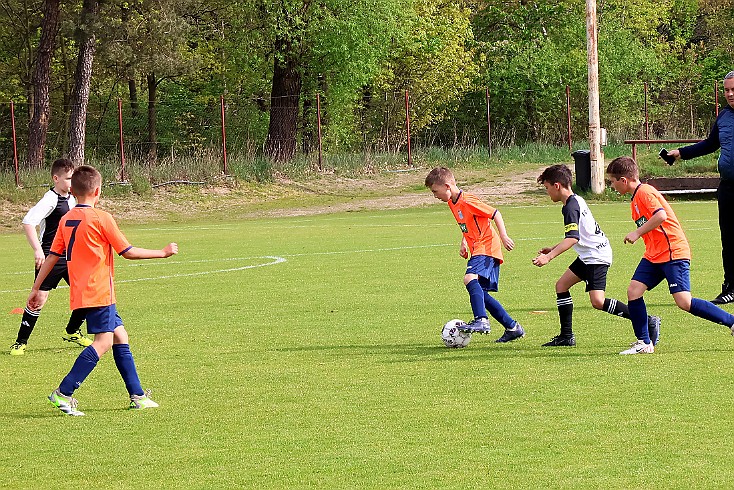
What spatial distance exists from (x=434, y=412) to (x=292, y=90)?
125 ft

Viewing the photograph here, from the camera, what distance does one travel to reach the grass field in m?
6.27

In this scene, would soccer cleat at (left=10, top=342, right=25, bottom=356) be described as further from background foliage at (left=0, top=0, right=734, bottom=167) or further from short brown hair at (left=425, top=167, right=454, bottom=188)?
background foliage at (left=0, top=0, right=734, bottom=167)

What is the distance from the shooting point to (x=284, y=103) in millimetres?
44625

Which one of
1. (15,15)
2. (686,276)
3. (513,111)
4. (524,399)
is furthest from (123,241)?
(513,111)

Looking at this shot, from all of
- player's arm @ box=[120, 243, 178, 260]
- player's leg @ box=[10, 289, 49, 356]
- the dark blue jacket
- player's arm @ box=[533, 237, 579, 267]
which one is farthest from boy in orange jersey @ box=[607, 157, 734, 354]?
player's leg @ box=[10, 289, 49, 356]

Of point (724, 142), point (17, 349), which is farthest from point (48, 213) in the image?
point (724, 142)

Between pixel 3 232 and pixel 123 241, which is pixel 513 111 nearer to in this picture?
pixel 3 232

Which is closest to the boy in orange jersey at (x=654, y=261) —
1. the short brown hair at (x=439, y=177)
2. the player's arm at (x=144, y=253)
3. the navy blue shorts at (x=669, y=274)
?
the navy blue shorts at (x=669, y=274)

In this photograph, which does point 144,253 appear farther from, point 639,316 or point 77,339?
point 639,316

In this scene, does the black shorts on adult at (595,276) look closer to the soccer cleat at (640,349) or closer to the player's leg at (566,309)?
the player's leg at (566,309)

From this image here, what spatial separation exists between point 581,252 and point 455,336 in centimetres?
125

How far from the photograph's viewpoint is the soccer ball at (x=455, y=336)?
1025 centimetres

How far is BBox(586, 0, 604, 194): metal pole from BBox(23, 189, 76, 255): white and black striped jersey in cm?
2175

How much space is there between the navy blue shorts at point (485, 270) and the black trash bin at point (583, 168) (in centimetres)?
2193
